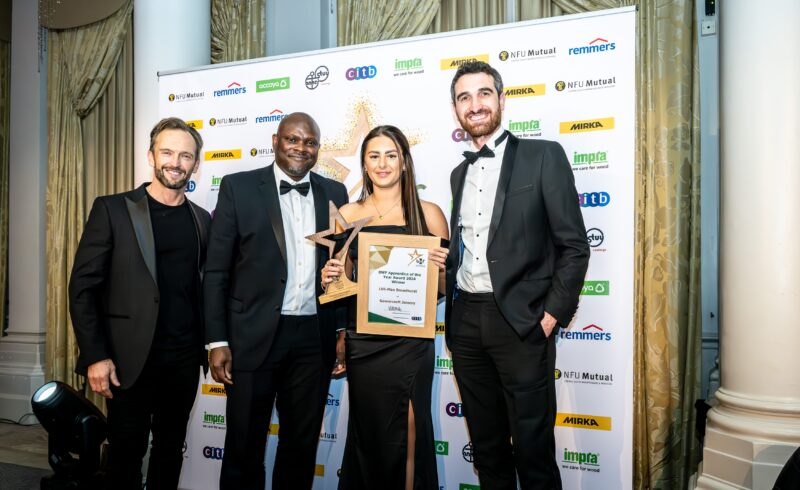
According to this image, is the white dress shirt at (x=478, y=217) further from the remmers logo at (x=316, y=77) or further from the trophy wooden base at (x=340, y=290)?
the remmers logo at (x=316, y=77)

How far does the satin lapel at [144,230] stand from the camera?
2.65 meters

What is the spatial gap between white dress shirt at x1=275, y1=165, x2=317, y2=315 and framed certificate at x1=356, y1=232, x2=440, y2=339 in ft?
1.11

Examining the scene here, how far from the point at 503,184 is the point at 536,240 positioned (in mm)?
280

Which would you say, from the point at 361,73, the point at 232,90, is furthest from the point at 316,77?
the point at 232,90

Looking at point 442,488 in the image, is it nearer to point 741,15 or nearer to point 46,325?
point 741,15

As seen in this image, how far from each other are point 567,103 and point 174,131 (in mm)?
2026

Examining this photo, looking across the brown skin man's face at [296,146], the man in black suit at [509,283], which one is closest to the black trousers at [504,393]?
the man in black suit at [509,283]

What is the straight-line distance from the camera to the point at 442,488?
10.9ft

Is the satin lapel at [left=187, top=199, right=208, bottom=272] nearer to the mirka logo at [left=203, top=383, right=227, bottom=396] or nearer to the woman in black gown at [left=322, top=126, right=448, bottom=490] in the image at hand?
the woman in black gown at [left=322, top=126, right=448, bottom=490]

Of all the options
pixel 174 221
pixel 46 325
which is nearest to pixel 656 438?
pixel 174 221

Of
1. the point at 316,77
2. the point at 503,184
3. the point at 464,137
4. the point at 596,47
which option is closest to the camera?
the point at 503,184

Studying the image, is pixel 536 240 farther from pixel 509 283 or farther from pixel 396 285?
pixel 396 285

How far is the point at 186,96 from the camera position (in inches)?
155

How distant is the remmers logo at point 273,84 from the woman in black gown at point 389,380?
1.29m
